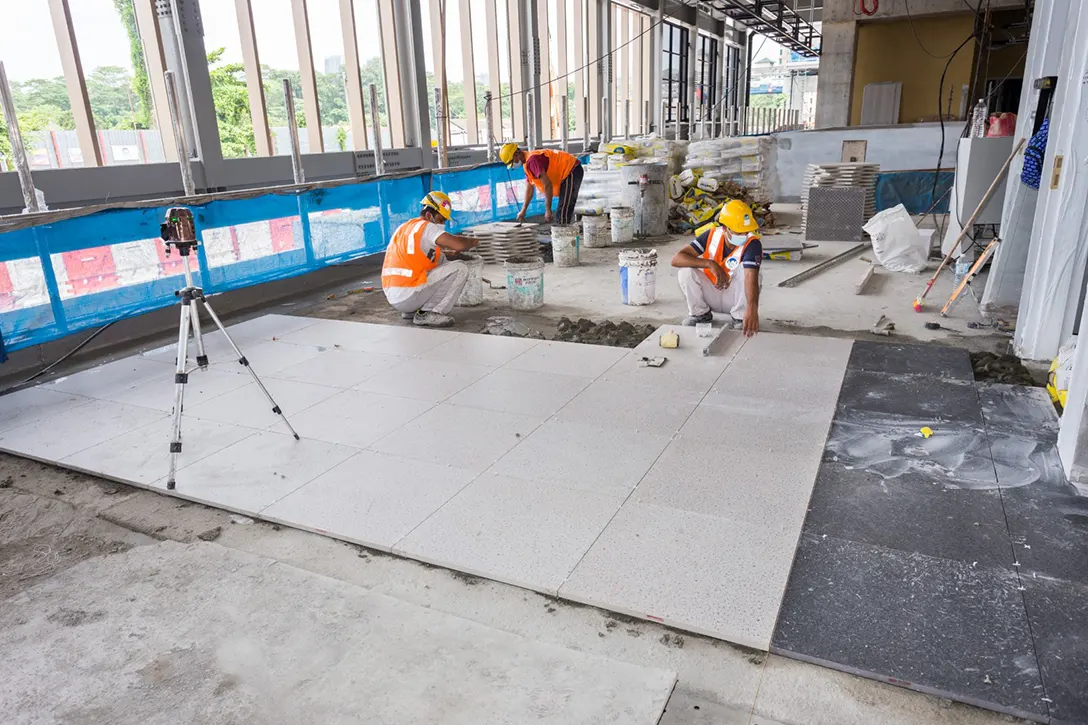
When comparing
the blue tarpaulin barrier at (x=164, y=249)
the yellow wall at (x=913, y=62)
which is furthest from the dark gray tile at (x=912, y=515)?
the yellow wall at (x=913, y=62)

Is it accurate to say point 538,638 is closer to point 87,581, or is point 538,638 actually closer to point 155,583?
point 155,583

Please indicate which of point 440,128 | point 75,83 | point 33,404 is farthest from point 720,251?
point 75,83

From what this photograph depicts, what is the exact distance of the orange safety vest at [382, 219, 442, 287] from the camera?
6410 millimetres

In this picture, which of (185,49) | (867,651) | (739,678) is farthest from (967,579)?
(185,49)

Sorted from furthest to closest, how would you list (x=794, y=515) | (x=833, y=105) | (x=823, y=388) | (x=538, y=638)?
(x=833, y=105) → (x=823, y=388) → (x=794, y=515) → (x=538, y=638)

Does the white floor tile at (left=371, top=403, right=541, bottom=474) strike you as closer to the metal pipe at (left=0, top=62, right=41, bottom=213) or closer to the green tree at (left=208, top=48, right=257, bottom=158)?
the metal pipe at (left=0, top=62, right=41, bottom=213)

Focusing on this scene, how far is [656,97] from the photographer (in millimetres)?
21641

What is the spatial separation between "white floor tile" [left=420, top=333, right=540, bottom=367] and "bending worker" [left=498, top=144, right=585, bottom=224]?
13.3 feet

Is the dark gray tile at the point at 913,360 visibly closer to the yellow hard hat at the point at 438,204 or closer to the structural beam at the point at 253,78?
the yellow hard hat at the point at 438,204

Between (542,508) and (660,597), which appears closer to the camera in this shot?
(660,597)

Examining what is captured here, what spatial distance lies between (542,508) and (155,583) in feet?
5.33

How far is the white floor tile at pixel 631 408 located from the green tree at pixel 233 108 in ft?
22.4

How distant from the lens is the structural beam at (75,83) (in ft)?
23.1

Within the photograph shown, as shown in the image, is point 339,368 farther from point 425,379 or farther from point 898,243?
point 898,243
